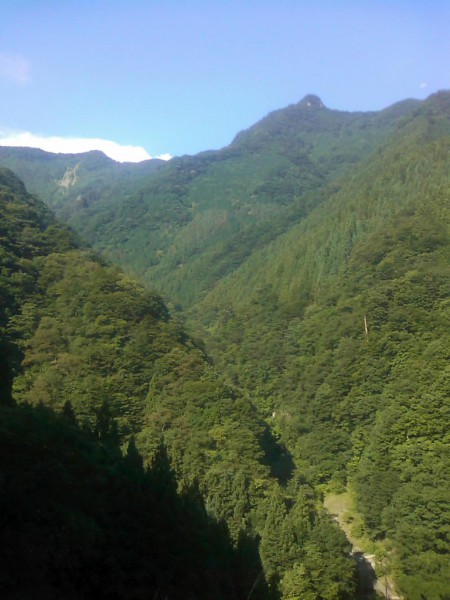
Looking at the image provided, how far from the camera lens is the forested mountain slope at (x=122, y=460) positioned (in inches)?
589

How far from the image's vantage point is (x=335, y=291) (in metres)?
71.8

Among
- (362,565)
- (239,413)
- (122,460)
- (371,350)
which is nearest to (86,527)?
(122,460)

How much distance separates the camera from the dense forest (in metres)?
16.7

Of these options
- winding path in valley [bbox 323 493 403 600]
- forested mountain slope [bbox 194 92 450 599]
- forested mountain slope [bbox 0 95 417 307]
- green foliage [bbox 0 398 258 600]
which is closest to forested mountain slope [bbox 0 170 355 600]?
green foliage [bbox 0 398 258 600]

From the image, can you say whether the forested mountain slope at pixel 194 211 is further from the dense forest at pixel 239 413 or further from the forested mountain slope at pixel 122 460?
the forested mountain slope at pixel 122 460

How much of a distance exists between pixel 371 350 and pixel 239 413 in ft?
60.6

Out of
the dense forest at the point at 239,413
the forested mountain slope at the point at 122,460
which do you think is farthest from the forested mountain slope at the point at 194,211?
the forested mountain slope at the point at 122,460

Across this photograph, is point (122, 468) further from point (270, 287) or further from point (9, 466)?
point (270, 287)

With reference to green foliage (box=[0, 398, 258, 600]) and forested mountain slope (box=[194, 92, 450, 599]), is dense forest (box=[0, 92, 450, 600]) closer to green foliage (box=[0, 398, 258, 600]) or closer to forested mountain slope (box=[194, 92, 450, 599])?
green foliage (box=[0, 398, 258, 600])

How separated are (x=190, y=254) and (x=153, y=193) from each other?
1667 inches

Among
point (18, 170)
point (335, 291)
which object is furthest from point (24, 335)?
point (18, 170)

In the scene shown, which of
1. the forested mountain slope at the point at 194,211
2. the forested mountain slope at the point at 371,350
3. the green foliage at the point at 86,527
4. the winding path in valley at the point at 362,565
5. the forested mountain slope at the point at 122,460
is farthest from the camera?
the forested mountain slope at the point at 194,211

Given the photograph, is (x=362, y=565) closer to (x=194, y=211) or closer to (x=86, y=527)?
(x=86, y=527)

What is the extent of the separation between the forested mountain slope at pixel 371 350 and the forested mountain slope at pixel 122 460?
18.9 feet
